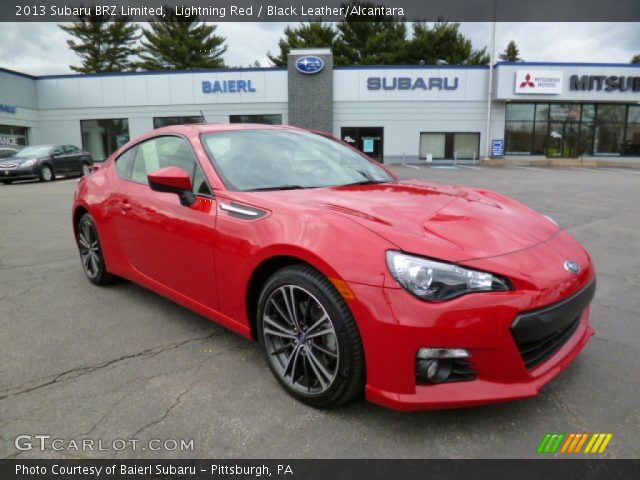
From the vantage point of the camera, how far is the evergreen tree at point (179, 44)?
42953 millimetres

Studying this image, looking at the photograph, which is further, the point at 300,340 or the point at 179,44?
the point at 179,44

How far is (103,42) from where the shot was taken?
45.3 m

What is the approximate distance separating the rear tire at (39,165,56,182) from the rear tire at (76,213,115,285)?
575 inches

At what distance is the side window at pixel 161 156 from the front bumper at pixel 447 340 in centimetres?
170

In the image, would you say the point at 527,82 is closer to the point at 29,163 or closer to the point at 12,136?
the point at 29,163

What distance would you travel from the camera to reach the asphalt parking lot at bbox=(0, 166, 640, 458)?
2.12 m

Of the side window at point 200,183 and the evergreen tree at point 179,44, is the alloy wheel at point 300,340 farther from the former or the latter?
the evergreen tree at point 179,44

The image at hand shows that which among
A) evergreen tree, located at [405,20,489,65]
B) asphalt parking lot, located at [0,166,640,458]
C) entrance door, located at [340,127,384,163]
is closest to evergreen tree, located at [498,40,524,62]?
A: evergreen tree, located at [405,20,489,65]

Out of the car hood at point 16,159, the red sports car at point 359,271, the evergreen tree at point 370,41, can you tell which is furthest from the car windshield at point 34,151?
the evergreen tree at point 370,41

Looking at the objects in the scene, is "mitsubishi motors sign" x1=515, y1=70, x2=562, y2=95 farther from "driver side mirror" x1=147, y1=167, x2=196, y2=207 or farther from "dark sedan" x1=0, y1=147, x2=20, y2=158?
"driver side mirror" x1=147, y1=167, x2=196, y2=207

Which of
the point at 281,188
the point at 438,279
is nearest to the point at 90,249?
the point at 281,188

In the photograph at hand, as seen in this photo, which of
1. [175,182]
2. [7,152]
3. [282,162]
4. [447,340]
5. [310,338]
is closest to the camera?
[447,340]

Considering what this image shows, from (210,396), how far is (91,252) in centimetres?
246
